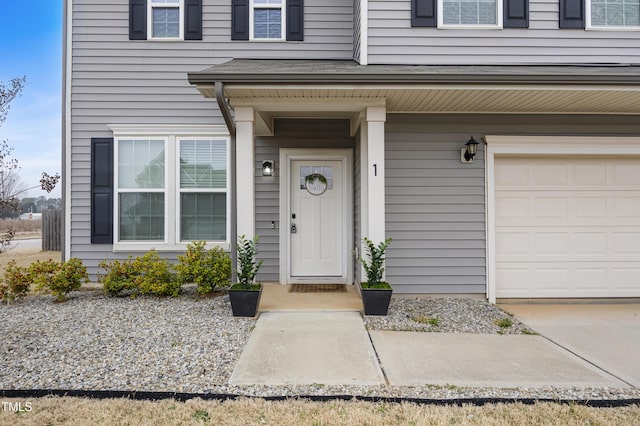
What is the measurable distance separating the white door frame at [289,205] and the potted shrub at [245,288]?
4.67ft

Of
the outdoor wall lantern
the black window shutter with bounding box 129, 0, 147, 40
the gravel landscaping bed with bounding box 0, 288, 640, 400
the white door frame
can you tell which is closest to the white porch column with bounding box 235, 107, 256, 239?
the gravel landscaping bed with bounding box 0, 288, 640, 400

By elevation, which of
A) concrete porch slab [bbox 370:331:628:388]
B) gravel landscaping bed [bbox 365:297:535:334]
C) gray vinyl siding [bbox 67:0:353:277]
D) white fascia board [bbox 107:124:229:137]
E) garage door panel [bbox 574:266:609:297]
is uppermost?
gray vinyl siding [bbox 67:0:353:277]

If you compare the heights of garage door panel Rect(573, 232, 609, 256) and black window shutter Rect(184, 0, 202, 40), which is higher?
black window shutter Rect(184, 0, 202, 40)

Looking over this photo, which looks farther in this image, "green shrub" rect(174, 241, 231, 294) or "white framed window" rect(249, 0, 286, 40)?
"white framed window" rect(249, 0, 286, 40)

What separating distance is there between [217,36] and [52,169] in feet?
16.3

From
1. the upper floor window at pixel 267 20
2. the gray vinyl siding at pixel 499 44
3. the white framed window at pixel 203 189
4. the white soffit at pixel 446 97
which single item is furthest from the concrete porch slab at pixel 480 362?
the upper floor window at pixel 267 20

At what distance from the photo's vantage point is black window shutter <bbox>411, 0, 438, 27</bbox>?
177 inches

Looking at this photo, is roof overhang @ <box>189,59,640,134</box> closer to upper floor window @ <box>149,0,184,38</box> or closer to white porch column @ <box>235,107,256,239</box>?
white porch column @ <box>235,107,256,239</box>

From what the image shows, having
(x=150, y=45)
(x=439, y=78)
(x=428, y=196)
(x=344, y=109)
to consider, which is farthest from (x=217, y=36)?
(x=428, y=196)

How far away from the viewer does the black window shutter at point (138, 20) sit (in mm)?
5215

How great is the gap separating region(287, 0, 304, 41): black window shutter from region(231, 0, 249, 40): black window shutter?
642 mm

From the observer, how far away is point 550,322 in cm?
384

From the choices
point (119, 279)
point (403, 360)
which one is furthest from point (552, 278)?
point (119, 279)

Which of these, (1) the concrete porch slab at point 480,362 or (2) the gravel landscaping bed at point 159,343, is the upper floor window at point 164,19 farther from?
(1) the concrete porch slab at point 480,362
